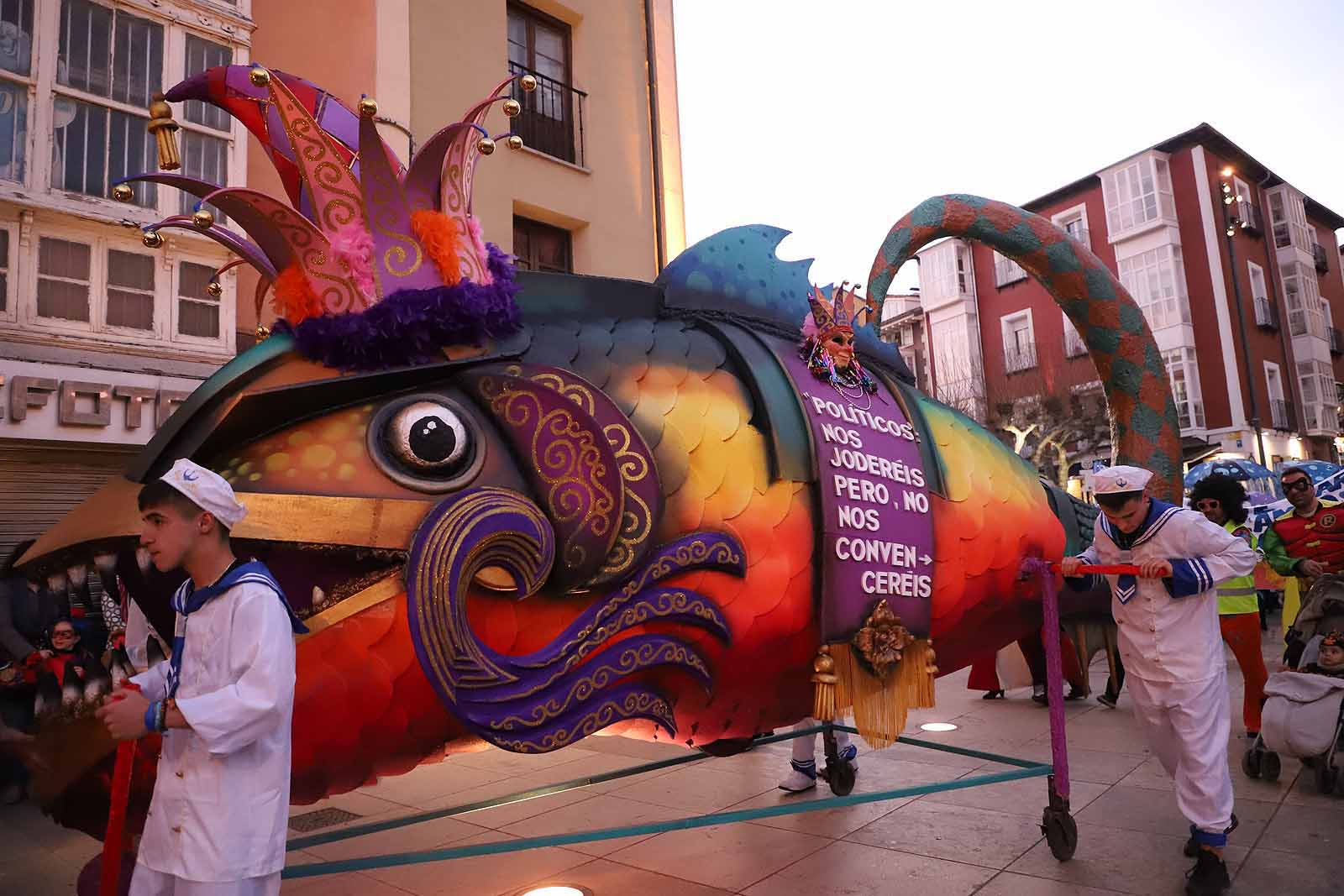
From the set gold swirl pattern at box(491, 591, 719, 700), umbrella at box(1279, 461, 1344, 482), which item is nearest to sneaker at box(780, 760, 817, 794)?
gold swirl pattern at box(491, 591, 719, 700)

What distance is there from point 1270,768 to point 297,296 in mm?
4862

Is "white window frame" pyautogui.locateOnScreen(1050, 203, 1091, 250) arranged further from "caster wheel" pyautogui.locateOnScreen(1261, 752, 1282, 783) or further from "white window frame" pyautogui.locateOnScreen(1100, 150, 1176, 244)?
"caster wheel" pyautogui.locateOnScreen(1261, 752, 1282, 783)

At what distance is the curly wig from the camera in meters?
5.19

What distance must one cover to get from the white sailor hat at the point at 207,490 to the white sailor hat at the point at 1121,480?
2962mm

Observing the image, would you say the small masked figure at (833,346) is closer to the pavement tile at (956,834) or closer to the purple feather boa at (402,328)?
the purple feather boa at (402,328)

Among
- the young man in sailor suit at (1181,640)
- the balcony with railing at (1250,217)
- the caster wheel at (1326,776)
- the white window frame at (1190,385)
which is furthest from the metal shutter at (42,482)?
the balcony with railing at (1250,217)

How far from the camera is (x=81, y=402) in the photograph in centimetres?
657

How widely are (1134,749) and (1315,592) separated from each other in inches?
50.2

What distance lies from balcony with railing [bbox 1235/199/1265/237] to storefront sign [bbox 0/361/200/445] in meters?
24.8

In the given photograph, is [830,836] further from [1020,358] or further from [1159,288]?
[1020,358]

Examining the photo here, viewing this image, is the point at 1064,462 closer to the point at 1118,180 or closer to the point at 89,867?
the point at 1118,180

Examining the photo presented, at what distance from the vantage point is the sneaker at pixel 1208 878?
2984 mm

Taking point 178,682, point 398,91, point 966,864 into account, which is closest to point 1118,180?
point 398,91

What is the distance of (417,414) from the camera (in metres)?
2.13
